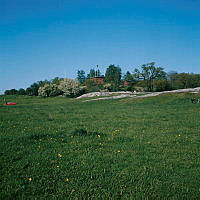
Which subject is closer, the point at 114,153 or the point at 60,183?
the point at 60,183

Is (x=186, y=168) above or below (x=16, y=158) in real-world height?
below

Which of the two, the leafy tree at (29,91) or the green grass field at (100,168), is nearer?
the green grass field at (100,168)

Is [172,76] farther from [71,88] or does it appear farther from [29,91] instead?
[29,91]

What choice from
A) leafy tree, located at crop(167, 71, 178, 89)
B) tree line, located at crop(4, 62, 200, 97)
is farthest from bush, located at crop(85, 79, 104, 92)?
leafy tree, located at crop(167, 71, 178, 89)

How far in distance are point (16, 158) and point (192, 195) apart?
4929mm

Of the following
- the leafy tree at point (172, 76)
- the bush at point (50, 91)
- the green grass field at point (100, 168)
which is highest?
the leafy tree at point (172, 76)

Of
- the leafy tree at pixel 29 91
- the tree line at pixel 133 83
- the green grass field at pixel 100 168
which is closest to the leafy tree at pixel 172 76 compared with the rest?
the tree line at pixel 133 83

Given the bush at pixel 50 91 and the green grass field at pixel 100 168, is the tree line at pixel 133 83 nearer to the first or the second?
the bush at pixel 50 91

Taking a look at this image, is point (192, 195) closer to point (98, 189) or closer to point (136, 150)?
point (98, 189)

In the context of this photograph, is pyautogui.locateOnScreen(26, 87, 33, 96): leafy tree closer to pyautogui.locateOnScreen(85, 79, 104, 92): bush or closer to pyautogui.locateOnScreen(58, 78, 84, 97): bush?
pyautogui.locateOnScreen(58, 78, 84, 97): bush

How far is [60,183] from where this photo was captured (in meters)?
4.36

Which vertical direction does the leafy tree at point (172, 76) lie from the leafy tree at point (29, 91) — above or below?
above

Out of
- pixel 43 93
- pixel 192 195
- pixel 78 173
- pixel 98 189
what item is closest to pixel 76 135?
pixel 78 173

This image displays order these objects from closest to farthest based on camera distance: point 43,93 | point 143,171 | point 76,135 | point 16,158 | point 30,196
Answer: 1. point 30,196
2. point 143,171
3. point 16,158
4. point 76,135
5. point 43,93
